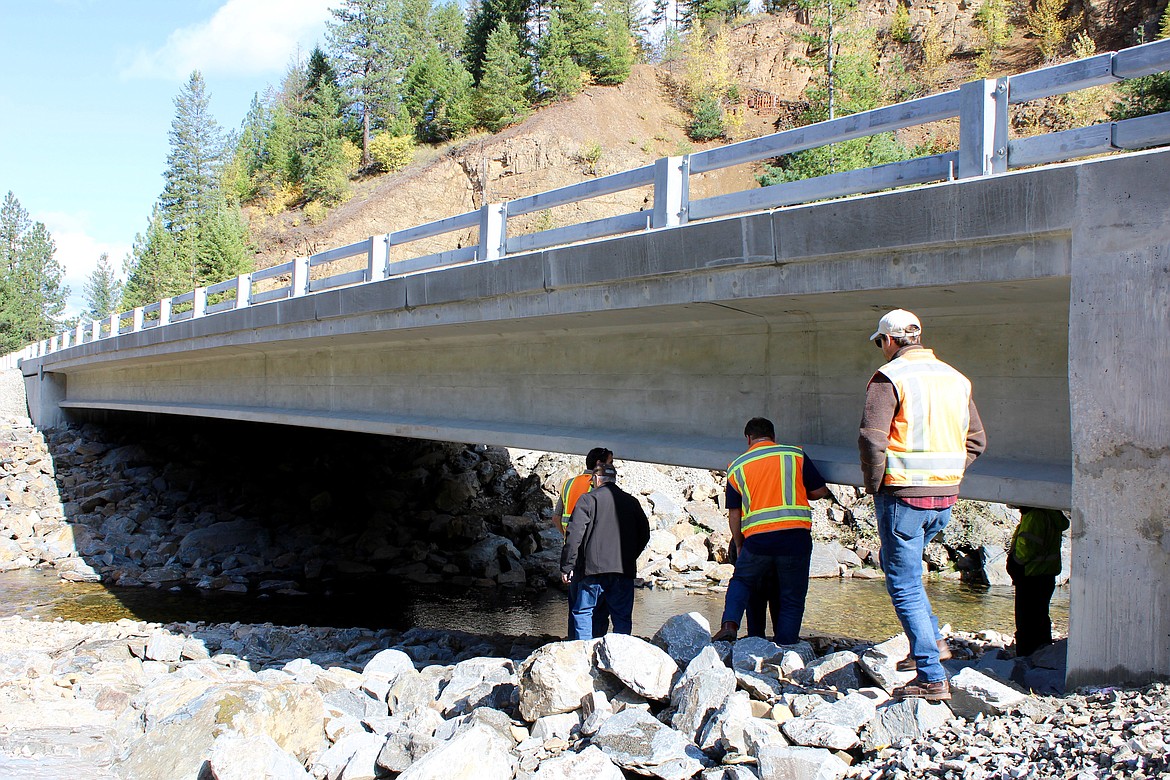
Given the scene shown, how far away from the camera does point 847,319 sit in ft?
19.0

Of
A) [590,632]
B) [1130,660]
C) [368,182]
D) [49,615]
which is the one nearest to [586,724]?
[590,632]

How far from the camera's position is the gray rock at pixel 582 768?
4.09 m

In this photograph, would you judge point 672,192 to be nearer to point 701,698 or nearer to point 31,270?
point 701,698

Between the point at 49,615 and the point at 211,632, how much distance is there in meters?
3.44

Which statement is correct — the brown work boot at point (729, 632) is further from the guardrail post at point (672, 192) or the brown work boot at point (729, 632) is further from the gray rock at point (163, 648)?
the gray rock at point (163, 648)

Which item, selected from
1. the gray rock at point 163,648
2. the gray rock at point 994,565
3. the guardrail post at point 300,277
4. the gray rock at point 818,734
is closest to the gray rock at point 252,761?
the gray rock at point 818,734

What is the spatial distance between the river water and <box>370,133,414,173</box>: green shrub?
38.1 m

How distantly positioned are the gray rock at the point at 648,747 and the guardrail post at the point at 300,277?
8179mm

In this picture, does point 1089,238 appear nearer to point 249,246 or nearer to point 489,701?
point 489,701

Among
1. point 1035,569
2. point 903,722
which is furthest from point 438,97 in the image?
point 903,722

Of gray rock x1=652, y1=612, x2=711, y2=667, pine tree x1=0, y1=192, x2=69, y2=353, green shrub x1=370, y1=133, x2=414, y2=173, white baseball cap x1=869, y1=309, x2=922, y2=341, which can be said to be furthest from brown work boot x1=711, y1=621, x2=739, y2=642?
pine tree x1=0, y1=192, x2=69, y2=353

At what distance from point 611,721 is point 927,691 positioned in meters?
1.55

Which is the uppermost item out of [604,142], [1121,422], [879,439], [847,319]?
[604,142]

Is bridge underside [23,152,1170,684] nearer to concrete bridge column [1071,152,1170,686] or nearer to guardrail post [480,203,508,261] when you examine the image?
concrete bridge column [1071,152,1170,686]
